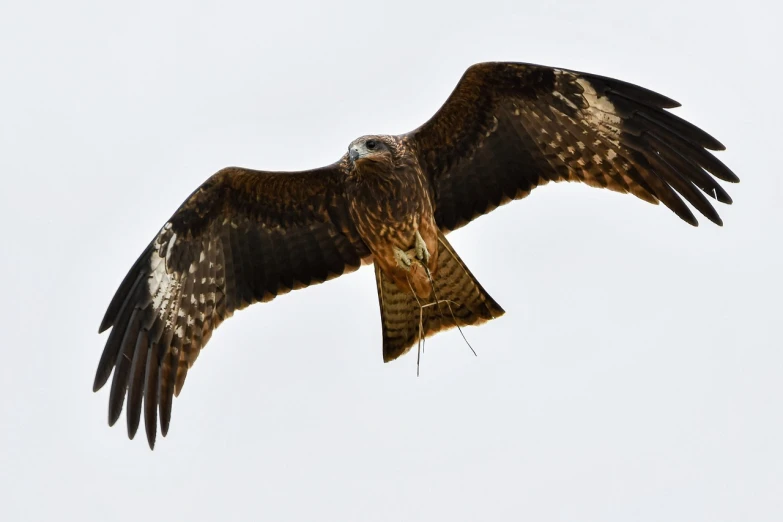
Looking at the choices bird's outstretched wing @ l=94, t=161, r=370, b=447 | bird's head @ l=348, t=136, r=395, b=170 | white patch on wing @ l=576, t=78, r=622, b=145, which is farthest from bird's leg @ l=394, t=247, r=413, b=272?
white patch on wing @ l=576, t=78, r=622, b=145

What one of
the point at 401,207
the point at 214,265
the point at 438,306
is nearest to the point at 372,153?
the point at 401,207

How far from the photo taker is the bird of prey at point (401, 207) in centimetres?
978

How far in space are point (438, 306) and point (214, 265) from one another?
195cm

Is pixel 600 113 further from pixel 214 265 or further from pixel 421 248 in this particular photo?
pixel 214 265

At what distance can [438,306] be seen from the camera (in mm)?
10305

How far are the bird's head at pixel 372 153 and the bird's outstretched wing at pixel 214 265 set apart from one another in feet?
1.11

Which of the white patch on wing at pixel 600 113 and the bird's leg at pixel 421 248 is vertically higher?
the white patch on wing at pixel 600 113

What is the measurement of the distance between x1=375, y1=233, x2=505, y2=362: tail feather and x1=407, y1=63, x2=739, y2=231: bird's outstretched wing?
1.54 feet

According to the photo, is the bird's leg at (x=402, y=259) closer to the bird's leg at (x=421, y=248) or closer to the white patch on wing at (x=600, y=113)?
the bird's leg at (x=421, y=248)

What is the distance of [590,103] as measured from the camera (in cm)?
991

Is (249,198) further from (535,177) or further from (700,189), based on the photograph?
(700,189)

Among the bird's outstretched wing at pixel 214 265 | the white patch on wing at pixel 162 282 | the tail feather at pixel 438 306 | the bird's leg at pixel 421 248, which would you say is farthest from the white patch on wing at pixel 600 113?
the white patch on wing at pixel 162 282

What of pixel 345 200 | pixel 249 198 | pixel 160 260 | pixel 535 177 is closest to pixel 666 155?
pixel 535 177

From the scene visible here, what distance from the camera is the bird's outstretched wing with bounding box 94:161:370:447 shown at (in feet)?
33.4
